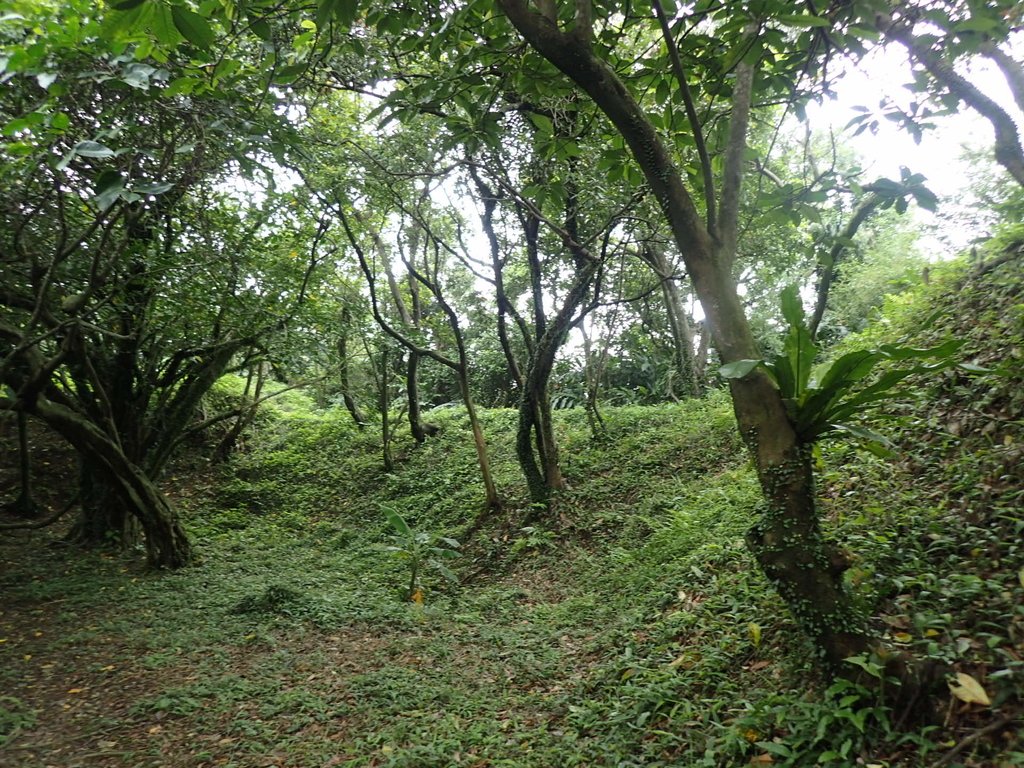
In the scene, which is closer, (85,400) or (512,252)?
(85,400)

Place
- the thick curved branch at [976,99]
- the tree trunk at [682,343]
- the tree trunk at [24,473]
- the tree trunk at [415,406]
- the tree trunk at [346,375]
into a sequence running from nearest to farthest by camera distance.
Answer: the thick curved branch at [976,99]
the tree trunk at [24,473]
the tree trunk at [346,375]
the tree trunk at [682,343]
the tree trunk at [415,406]

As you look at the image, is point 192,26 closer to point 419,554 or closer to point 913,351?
point 913,351

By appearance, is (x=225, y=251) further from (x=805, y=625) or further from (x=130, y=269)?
(x=805, y=625)

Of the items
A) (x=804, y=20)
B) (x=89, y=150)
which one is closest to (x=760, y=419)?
(x=804, y=20)

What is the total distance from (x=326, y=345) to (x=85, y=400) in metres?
3.21

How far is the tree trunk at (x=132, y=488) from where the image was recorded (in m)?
6.36

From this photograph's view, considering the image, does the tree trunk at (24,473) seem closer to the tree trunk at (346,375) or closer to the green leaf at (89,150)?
the tree trunk at (346,375)

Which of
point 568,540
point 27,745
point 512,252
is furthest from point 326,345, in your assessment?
point 27,745

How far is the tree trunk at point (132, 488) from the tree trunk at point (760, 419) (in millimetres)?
6222

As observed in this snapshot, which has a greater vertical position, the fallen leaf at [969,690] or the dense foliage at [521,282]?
the dense foliage at [521,282]

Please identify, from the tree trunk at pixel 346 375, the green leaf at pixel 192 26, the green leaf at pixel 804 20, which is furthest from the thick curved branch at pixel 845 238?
the tree trunk at pixel 346 375

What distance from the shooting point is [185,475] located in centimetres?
1105

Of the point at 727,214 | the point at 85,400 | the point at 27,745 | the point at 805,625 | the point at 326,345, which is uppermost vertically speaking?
the point at 326,345

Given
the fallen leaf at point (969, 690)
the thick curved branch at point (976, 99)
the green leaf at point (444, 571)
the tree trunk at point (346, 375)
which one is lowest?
the fallen leaf at point (969, 690)
